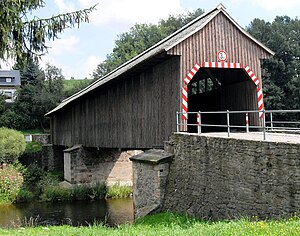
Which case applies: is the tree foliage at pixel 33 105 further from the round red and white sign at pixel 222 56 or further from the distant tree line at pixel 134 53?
the round red and white sign at pixel 222 56

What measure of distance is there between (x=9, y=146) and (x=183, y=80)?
1563 centimetres

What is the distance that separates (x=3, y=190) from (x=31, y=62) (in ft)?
42.7

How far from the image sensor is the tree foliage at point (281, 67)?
105 ft

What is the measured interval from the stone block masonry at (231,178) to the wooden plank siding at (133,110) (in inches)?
59.4

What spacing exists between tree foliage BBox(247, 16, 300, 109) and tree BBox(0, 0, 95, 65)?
924 inches

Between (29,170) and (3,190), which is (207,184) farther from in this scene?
(29,170)

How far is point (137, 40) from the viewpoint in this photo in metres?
61.1

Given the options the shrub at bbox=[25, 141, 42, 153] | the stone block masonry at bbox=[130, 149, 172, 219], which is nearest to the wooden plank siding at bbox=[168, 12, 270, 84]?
the stone block masonry at bbox=[130, 149, 172, 219]

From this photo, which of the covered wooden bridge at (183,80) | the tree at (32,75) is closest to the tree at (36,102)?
the tree at (32,75)

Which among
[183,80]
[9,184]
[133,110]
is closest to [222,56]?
[183,80]

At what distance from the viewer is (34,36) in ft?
35.7

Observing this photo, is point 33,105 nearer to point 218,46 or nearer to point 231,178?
point 218,46

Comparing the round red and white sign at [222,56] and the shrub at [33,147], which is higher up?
the round red and white sign at [222,56]

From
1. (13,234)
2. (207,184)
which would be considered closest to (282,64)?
(207,184)
